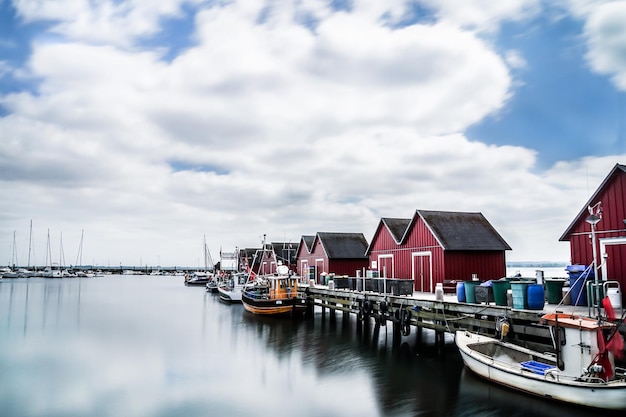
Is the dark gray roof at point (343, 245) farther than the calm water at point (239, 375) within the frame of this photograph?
Yes

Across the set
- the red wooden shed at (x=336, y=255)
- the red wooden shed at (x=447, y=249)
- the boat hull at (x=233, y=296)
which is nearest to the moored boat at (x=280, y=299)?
the red wooden shed at (x=336, y=255)

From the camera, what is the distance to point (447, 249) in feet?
86.8

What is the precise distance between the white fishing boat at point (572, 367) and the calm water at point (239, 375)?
1.46 ft

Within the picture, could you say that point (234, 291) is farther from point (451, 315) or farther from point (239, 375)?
point (451, 315)

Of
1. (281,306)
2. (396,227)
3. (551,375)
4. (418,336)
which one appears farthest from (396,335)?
(551,375)

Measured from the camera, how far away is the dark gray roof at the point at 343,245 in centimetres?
4316

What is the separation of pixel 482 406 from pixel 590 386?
288 centimetres

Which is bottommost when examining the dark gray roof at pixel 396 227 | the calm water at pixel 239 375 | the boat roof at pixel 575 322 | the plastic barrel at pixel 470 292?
the calm water at pixel 239 375

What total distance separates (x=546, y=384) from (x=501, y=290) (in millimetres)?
4613

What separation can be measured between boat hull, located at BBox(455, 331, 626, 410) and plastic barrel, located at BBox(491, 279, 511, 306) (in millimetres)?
1526

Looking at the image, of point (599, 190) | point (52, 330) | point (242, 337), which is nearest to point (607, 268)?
point (599, 190)

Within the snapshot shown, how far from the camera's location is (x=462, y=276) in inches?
1054

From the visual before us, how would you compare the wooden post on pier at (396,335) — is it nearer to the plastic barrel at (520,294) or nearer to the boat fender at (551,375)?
the plastic barrel at (520,294)

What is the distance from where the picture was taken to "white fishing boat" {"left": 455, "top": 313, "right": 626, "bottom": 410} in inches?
462
